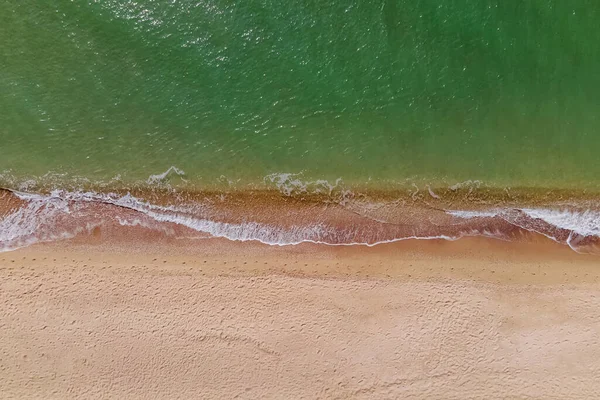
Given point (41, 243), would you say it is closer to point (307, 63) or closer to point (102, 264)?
point (102, 264)

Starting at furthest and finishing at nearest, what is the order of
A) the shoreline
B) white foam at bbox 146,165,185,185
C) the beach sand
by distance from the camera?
white foam at bbox 146,165,185,185 → the shoreline → the beach sand

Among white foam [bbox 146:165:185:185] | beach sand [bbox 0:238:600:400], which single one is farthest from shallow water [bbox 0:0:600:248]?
beach sand [bbox 0:238:600:400]

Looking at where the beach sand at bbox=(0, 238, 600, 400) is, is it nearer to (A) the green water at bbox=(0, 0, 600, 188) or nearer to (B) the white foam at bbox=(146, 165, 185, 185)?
(B) the white foam at bbox=(146, 165, 185, 185)

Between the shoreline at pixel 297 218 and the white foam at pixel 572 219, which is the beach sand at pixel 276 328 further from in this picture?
the white foam at pixel 572 219

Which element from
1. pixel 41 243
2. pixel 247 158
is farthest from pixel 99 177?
pixel 247 158

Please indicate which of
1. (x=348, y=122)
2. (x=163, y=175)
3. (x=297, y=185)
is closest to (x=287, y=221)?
(x=297, y=185)
